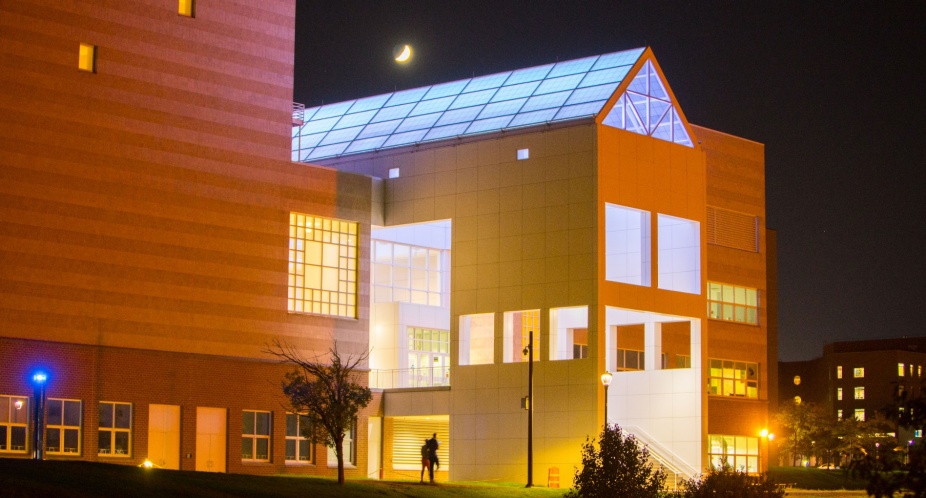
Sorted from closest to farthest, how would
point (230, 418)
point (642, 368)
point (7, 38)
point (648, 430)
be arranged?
point (7, 38)
point (230, 418)
point (648, 430)
point (642, 368)

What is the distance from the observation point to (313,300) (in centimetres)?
5534

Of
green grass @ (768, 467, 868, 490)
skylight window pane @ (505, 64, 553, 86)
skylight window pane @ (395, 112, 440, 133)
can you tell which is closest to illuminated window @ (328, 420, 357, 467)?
skylight window pane @ (395, 112, 440, 133)

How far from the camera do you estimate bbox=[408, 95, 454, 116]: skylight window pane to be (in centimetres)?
6287

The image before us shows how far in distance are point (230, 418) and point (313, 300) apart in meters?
6.23

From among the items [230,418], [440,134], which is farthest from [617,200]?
[230,418]

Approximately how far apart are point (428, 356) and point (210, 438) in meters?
14.1

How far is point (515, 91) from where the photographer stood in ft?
198

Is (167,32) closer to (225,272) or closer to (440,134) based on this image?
(225,272)

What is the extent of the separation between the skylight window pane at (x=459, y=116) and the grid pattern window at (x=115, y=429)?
19.9m

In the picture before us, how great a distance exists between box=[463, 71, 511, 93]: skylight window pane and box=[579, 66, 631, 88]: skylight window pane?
544 cm

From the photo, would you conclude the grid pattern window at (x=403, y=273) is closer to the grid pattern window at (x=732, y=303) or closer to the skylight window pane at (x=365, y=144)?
the skylight window pane at (x=365, y=144)

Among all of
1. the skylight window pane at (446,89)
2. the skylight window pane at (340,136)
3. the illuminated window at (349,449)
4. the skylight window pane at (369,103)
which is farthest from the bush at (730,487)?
the skylight window pane at (369,103)

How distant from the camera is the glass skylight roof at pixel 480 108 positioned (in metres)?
56.9

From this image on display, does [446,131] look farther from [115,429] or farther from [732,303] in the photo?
[115,429]
